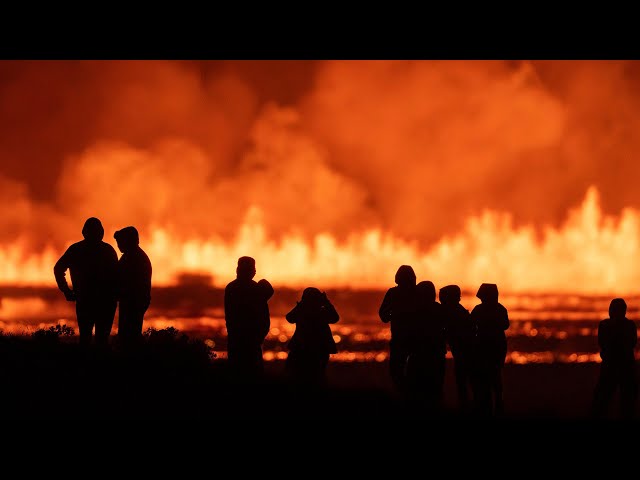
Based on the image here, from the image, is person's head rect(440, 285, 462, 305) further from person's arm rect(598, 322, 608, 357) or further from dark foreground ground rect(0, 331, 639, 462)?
person's arm rect(598, 322, 608, 357)

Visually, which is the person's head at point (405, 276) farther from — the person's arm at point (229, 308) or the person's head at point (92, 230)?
the person's head at point (92, 230)

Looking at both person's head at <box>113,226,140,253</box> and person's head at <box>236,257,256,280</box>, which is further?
person's head at <box>113,226,140,253</box>

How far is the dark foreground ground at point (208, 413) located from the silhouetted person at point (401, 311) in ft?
2.56

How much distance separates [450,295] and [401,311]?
88cm

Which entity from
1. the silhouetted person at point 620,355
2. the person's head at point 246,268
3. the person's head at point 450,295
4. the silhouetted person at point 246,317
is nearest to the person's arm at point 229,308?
the silhouetted person at point 246,317

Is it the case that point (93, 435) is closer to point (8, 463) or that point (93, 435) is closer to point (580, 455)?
point (8, 463)

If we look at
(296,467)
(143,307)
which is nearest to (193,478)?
(296,467)

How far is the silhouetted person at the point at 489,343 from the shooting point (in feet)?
61.9

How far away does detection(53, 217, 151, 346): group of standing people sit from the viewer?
66.3 ft

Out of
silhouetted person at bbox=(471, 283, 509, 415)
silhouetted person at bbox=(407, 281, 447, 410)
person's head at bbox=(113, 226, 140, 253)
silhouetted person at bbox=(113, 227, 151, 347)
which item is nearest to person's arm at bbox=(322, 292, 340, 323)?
silhouetted person at bbox=(407, 281, 447, 410)

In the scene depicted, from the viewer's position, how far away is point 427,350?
19.3m

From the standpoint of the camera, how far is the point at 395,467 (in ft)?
49.9

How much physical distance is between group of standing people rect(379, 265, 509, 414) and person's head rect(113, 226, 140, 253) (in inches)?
181

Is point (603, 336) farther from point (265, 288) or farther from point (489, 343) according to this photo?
point (265, 288)
